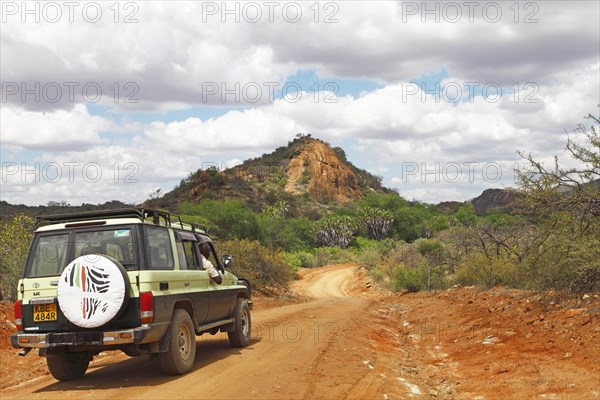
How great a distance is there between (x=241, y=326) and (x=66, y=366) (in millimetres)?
3686

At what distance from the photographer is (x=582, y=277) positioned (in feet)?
41.6

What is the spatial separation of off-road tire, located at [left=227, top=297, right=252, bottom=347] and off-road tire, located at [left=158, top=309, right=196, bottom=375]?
2340 millimetres

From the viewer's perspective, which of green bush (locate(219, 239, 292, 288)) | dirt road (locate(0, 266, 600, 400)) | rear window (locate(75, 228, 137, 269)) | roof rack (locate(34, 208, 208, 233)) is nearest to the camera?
dirt road (locate(0, 266, 600, 400))

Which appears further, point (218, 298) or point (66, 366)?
point (218, 298)

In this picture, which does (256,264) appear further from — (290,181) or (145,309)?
(290,181)

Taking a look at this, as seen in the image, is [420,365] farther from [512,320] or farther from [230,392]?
[230,392]

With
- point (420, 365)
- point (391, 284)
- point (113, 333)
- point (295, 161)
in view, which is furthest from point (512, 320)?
point (295, 161)

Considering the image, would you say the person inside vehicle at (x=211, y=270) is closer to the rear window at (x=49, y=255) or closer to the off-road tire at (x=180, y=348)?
the off-road tire at (x=180, y=348)

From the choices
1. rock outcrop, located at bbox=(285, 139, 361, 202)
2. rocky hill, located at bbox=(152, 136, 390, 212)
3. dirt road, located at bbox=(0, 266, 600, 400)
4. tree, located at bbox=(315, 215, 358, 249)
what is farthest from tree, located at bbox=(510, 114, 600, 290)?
rock outcrop, located at bbox=(285, 139, 361, 202)

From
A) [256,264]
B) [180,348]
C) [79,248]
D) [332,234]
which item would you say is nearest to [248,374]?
[180,348]

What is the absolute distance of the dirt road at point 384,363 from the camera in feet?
28.0

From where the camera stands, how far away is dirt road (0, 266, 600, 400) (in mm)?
8531

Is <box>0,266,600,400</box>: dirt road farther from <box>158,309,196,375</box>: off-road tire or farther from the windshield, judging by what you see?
the windshield

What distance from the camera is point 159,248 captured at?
9.57m
